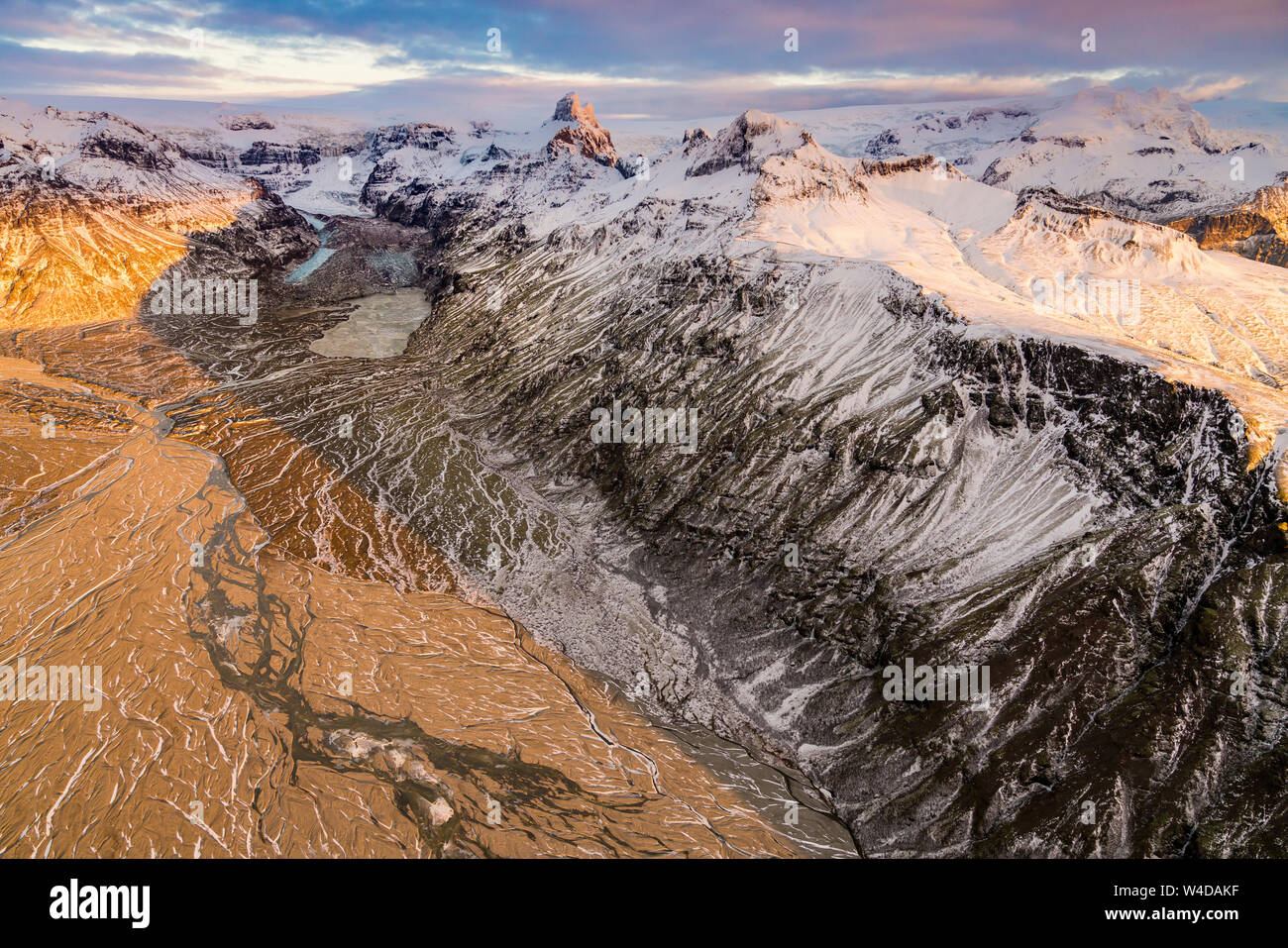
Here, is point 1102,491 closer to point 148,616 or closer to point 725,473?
point 725,473

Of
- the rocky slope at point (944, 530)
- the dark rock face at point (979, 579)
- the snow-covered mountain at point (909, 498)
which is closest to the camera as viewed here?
the dark rock face at point (979, 579)

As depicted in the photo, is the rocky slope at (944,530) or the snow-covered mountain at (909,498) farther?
the snow-covered mountain at (909,498)

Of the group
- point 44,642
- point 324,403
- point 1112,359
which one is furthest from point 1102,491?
point 324,403

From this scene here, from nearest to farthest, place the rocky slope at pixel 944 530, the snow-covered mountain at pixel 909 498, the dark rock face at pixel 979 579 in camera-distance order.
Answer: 1. the dark rock face at pixel 979 579
2. the rocky slope at pixel 944 530
3. the snow-covered mountain at pixel 909 498

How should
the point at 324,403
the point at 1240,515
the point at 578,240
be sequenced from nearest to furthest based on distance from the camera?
the point at 1240,515 < the point at 324,403 < the point at 578,240

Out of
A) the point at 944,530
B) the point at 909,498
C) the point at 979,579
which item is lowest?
the point at 979,579

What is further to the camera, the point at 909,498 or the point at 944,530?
the point at 909,498

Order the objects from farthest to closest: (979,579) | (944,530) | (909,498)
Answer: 1. (909,498)
2. (944,530)
3. (979,579)

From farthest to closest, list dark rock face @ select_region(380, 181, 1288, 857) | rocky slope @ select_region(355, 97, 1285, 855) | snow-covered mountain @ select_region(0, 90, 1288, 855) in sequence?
snow-covered mountain @ select_region(0, 90, 1288, 855), rocky slope @ select_region(355, 97, 1285, 855), dark rock face @ select_region(380, 181, 1288, 857)

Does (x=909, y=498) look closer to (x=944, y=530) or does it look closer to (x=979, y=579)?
(x=944, y=530)

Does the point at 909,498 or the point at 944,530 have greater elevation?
the point at 909,498

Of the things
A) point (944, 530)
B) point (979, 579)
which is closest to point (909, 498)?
point (944, 530)
